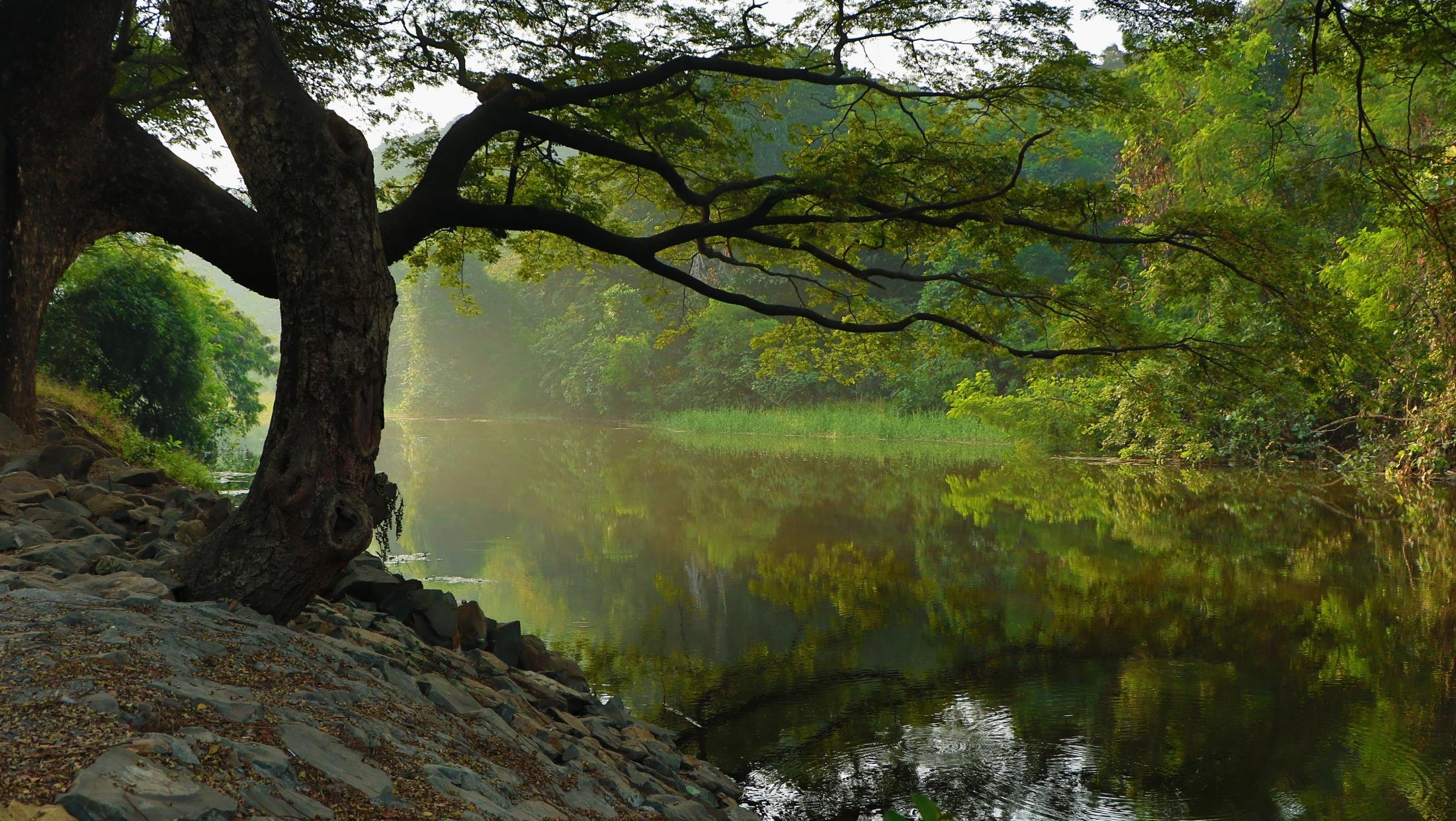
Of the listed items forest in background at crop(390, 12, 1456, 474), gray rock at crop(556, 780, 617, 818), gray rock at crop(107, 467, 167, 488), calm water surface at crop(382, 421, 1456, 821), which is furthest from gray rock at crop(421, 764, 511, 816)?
forest in background at crop(390, 12, 1456, 474)

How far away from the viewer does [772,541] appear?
12594mm

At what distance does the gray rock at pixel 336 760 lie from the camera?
295 centimetres

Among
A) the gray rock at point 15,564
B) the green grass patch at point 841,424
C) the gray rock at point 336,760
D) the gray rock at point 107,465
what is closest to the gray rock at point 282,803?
the gray rock at point 336,760

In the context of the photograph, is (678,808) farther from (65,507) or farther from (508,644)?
(65,507)

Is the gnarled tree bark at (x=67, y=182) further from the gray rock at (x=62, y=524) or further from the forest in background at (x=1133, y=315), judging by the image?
the forest in background at (x=1133, y=315)

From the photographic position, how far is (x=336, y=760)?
305cm

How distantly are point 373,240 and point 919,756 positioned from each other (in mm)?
3979

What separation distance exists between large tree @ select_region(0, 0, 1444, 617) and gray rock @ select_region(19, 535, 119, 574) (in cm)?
45

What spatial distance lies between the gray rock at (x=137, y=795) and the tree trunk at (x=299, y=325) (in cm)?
197

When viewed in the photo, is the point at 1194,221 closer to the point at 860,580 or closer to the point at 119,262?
the point at 860,580

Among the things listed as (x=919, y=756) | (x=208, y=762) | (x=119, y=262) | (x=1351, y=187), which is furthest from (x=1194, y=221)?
(x=119, y=262)

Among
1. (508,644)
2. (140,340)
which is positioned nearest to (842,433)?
(140,340)

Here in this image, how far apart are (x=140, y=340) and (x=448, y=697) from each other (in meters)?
11.0

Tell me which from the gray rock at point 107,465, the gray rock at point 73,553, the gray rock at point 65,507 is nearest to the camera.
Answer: the gray rock at point 73,553
